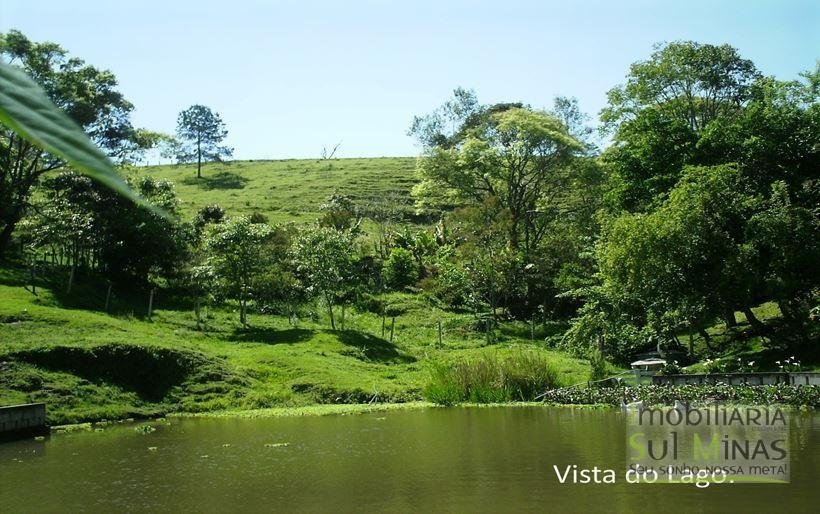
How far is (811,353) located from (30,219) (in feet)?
68.5

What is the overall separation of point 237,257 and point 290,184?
68.4 ft

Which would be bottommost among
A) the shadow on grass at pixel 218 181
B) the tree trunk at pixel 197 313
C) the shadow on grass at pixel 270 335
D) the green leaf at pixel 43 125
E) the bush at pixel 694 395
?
the bush at pixel 694 395

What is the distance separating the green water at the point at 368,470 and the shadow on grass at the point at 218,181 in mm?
30408

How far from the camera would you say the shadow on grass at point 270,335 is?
1881 centimetres

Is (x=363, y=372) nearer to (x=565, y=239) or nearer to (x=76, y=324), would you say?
(x=76, y=324)

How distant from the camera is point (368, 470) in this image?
8156 millimetres

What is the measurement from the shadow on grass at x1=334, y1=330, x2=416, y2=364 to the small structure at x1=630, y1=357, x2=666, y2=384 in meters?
6.35

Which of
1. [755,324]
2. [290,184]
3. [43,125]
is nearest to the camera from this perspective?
[43,125]

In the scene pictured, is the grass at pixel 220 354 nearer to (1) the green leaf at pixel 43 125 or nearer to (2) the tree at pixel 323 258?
(2) the tree at pixel 323 258

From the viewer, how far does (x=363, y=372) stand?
17062mm

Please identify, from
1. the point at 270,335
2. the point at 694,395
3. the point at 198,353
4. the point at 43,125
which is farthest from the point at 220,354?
the point at 43,125

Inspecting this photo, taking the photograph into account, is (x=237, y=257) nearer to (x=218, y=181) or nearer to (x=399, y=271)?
(x=399, y=271)

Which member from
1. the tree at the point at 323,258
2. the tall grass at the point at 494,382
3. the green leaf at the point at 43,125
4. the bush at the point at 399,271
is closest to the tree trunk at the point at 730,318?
the tall grass at the point at 494,382

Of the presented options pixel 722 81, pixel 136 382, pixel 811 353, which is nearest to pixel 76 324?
pixel 136 382
